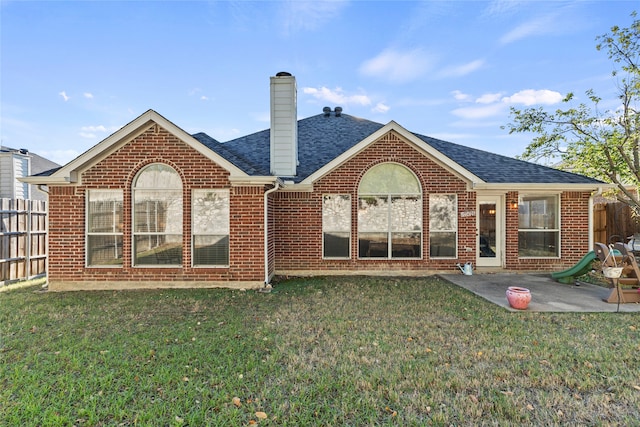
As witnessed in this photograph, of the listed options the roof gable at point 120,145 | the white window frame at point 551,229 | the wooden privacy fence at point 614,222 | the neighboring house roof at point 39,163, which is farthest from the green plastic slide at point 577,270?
the neighboring house roof at point 39,163

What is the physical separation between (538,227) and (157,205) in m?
10.9

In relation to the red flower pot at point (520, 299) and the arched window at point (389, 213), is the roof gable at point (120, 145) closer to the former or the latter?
the arched window at point (389, 213)

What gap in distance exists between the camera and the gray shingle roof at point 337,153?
29.6 feet

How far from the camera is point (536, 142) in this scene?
12.7 m

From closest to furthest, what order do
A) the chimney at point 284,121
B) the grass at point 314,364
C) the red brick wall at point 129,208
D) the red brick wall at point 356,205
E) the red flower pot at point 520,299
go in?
1. the grass at point 314,364
2. the red flower pot at point 520,299
3. the red brick wall at point 129,208
4. the red brick wall at point 356,205
5. the chimney at point 284,121

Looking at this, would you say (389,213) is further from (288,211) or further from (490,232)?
(490,232)

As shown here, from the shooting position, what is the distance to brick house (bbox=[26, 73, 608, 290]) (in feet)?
24.8

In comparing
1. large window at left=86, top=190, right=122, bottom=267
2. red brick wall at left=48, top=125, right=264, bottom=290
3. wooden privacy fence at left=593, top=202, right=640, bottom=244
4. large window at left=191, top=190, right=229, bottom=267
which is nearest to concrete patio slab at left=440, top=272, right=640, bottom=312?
wooden privacy fence at left=593, top=202, right=640, bottom=244

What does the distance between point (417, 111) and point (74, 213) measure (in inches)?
660

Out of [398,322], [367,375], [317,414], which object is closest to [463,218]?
[398,322]

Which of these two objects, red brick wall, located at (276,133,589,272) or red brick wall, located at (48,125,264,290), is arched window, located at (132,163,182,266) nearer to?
red brick wall, located at (48,125,264,290)

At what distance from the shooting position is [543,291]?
712cm

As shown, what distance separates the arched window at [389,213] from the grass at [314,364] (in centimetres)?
285

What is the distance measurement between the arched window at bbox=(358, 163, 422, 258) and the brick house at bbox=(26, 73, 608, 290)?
1.2 inches
